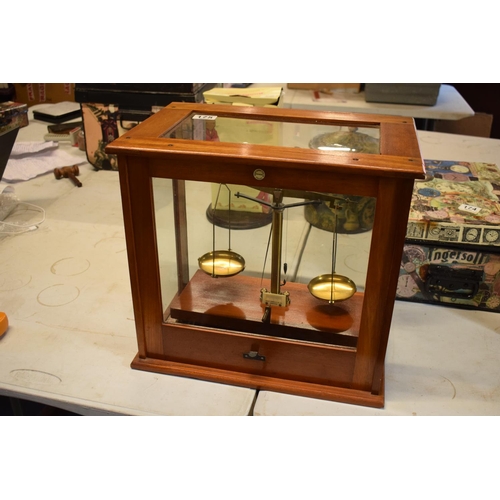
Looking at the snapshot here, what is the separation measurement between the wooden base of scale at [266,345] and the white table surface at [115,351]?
0.07 ft

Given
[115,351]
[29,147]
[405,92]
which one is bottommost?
[115,351]

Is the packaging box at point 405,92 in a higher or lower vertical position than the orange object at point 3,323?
higher

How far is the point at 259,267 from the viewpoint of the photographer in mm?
1108

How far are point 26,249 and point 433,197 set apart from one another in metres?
1.01

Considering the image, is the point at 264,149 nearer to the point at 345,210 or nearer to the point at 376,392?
the point at 345,210

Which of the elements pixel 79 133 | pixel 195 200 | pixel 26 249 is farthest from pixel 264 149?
pixel 79 133

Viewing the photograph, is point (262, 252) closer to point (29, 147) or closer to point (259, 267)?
point (259, 267)

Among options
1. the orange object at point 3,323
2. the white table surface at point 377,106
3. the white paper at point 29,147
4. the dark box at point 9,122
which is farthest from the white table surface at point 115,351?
Answer: the white table surface at point 377,106

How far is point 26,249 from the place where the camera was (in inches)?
54.9

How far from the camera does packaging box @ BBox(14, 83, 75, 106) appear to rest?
260 centimetres

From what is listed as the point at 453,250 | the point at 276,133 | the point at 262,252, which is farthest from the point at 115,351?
the point at 453,250

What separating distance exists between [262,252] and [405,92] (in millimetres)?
1465

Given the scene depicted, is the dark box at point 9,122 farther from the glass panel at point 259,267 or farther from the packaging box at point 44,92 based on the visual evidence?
the packaging box at point 44,92

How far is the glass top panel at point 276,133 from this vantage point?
0.90 meters
